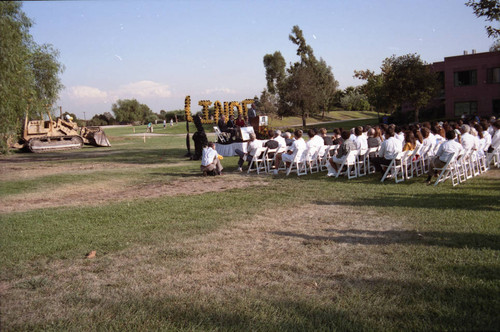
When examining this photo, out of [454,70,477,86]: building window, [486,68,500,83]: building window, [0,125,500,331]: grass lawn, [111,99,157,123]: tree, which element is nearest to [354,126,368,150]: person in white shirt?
[0,125,500,331]: grass lawn

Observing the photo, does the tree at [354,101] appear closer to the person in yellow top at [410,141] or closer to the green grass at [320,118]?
the green grass at [320,118]

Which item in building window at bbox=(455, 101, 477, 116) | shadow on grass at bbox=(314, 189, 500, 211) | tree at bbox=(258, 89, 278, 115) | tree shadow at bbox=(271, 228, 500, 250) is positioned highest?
tree at bbox=(258, 89, 278, 115)

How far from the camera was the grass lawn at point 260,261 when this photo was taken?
3965 mm

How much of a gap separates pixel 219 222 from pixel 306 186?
4.15 m

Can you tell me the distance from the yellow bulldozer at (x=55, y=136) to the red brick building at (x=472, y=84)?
3356 centimetres

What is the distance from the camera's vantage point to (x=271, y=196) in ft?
32.7

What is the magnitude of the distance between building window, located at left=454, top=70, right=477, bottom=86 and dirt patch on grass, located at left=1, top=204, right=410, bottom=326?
40960mm

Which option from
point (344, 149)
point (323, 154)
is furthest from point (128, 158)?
point (344, 149)

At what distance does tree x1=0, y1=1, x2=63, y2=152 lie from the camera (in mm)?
13218

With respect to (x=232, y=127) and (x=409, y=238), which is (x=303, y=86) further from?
(x=409, y=238)

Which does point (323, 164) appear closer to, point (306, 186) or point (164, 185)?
point (306, 186)

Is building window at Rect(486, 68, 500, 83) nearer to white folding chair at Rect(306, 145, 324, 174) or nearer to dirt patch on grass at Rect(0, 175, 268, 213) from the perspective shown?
white folding chair at Rect(306, 145, 324, 174)

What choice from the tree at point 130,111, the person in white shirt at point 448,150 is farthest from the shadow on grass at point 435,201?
the tree at point 130,111

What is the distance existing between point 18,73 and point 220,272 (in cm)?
1664
